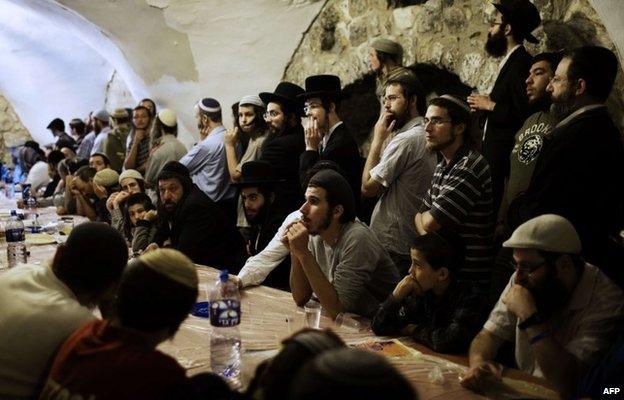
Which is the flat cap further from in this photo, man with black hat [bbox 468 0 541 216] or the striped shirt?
man with black hat [bbox 468 0 541 216]

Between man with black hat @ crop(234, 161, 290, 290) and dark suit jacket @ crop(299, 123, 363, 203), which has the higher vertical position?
dark suit jacket @ crop(299, 123, 363, 203)

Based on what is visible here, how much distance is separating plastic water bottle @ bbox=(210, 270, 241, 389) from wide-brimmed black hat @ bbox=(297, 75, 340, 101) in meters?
2.09

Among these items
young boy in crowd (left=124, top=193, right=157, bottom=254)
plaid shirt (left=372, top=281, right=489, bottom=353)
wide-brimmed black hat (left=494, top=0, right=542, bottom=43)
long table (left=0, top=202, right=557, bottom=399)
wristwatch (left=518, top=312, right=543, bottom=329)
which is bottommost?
long table (left=0, top=202, right=557, bottom=399)

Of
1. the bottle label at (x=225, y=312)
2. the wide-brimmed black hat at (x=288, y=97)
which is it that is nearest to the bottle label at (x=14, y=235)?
the wide-brimmed black hat at (x=288, y=97)

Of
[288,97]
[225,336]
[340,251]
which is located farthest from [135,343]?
[288,97]

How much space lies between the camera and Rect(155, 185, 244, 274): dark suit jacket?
414cm

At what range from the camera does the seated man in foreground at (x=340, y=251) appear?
2.93 m

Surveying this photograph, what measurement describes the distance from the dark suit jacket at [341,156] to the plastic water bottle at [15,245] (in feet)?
5.29

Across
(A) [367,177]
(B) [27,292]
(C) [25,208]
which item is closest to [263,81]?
(C) [25,208]

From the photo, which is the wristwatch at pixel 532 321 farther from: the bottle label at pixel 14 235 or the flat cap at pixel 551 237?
the bottle label at pixel 14 235

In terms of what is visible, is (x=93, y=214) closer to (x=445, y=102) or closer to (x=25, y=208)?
(x=25, y=208)

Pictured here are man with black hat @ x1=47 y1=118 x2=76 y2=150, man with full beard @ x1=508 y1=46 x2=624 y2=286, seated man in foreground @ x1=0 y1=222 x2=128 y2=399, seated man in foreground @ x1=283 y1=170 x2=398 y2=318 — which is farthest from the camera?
man with black hat @ x1=47 y1=118 x2=76 y2=150

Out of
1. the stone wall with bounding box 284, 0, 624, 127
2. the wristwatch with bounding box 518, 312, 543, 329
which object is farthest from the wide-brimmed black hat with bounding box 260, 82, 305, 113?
the wristwatch with bounding box 518, 312, 543, 329

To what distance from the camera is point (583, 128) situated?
2.80 metres
